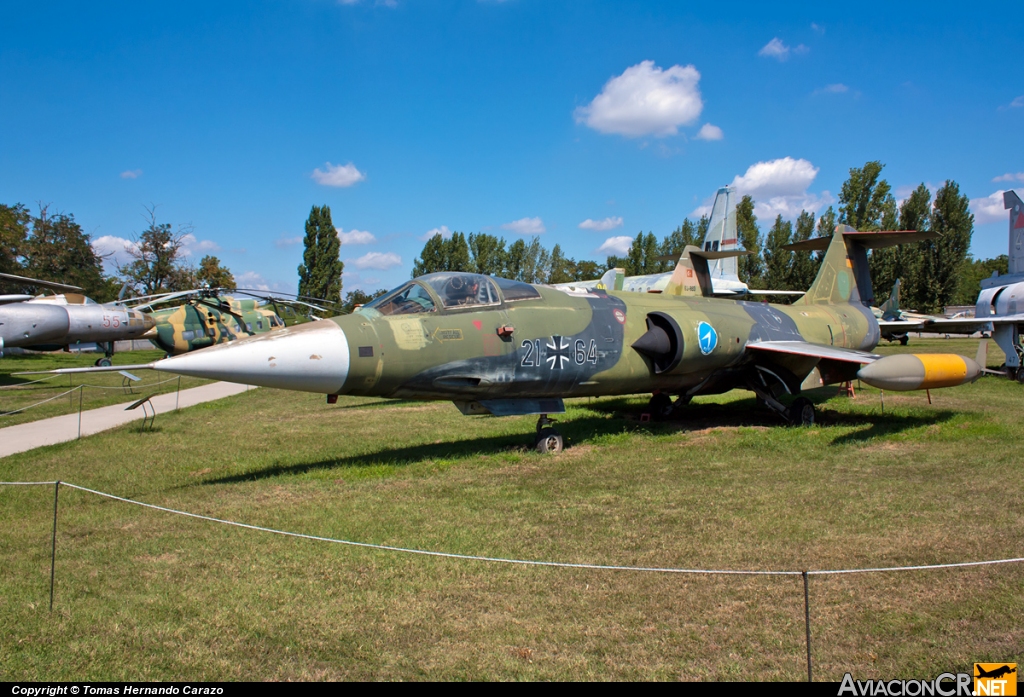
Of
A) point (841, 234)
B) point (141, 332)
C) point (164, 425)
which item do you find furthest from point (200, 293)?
point (841, 234)

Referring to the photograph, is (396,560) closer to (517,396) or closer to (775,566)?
(775,566)

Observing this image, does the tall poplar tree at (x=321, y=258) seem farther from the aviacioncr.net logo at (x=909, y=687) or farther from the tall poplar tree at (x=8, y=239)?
the aviacioncr.net logo at (x=909, y=687)

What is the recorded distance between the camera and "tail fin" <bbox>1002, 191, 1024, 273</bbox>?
20.3 meters

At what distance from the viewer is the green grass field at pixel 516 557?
3736 millimetres

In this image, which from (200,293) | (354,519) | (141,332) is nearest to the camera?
(354,519)

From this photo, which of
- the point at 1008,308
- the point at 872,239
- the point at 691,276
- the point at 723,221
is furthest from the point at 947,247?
the point at 691,276

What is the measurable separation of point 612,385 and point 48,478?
300 inches

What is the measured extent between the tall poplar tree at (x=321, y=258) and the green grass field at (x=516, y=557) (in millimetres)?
49393

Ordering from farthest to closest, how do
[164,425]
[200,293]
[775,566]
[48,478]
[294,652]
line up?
[200,293] < [164,425] < [48,478] < [775,566] < [294,652]

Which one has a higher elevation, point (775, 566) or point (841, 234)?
point (841, 234)

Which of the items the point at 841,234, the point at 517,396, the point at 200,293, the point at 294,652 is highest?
the point at 841,234

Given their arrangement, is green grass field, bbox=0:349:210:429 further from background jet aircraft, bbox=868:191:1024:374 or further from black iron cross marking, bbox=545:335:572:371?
background jet aircraft, bbox=868:191:1024:374

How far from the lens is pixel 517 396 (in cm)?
905

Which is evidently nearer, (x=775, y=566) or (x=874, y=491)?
(x=775, y=566)
